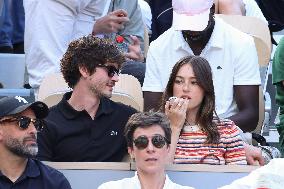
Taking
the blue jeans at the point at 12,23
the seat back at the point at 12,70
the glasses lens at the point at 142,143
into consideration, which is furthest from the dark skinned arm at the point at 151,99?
the blue jeans at the point at 12,23

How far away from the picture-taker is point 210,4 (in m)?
6.80

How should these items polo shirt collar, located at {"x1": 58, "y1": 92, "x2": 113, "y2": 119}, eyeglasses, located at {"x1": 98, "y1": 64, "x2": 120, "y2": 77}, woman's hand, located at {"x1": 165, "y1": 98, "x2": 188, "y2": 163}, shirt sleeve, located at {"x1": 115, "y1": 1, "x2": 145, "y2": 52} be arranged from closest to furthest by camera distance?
woman's hand, located at {"x1": 165, "y1": 98, "x2": 188, "y2": 163}, polo shirt collar, located at {"x1": 58, "y1": 92, "x2": 113, "y2": 119}, eyeglasses, located at {"x1": 98, "y1": 64, "x2": 120, "y2": 77}, shirt sleeve, located at {"x1": 115, "y1": 1, "x2": 145, "y2": 52}

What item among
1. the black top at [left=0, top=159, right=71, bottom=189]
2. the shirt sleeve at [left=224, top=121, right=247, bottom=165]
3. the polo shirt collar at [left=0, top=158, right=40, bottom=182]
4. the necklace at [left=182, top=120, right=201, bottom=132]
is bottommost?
the black top at [left=0, top=159, right=71, bottom=189]

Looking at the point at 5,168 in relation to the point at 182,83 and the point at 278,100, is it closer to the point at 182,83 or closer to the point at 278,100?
the point at 182,83

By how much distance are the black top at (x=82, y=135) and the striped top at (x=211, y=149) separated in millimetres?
435

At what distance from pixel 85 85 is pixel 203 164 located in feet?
3.65

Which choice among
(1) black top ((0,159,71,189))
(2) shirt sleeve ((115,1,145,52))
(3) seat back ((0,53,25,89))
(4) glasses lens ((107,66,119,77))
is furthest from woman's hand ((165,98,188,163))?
(3) seat back ((0,53,25,89))

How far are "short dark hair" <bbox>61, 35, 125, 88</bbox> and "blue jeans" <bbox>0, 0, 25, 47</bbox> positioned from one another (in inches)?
123

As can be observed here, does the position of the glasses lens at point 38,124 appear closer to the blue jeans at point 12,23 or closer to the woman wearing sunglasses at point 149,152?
the woman wearing sunglasses at point 149,152

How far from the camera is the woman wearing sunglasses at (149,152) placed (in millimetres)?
5270

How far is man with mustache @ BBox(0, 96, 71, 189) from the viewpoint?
206 inches

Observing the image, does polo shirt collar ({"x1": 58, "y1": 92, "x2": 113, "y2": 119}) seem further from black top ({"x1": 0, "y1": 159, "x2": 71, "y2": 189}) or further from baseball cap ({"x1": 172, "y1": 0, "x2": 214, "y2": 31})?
baseball cap ({"x1": 172, "y1": 0, "x2": 214, "y2": 31})

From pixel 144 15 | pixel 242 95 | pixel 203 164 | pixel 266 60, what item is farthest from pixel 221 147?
pixel 144 15

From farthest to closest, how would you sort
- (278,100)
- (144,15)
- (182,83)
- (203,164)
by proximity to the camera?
(144,15) → (278,100) → (182,83) → (203,164)
